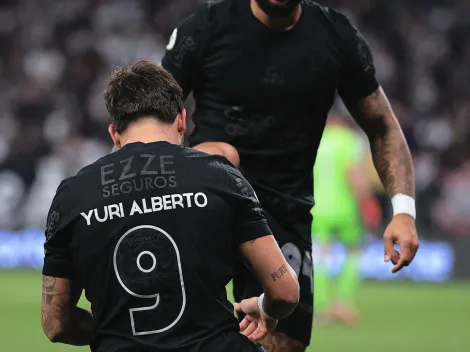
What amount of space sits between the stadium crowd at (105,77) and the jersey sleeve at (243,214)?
14321mm

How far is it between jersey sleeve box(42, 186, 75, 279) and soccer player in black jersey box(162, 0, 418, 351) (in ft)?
5.13

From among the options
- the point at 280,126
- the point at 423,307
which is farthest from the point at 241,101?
the point at 423,307

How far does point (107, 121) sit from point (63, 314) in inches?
624

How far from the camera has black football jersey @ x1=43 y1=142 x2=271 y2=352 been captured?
12.7 feet

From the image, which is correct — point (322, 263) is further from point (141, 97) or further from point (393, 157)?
point (141, 97)

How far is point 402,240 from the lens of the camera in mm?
5211

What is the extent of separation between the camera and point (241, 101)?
5531 millimetres

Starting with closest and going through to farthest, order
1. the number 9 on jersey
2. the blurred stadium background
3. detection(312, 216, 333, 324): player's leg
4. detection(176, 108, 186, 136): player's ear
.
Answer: the number 9 on jersey, detection(176, 108, 186, 136): player's ear, detection(312, 216, 333, 324): player's leg, the blurred stadium background

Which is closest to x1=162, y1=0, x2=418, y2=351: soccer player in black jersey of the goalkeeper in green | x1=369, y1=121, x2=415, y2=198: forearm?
x1=369, y1=121, x2=415, y2=198: forearm

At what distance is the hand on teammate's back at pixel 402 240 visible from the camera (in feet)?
16.9

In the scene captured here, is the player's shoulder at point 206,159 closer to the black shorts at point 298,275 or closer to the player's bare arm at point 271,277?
the player's bare arm at point 271,277

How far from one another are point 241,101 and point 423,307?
9037 millimetres

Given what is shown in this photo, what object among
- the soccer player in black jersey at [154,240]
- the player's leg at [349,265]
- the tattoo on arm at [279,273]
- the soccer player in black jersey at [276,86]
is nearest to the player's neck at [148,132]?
the soccer player in black jersey at [154,240]

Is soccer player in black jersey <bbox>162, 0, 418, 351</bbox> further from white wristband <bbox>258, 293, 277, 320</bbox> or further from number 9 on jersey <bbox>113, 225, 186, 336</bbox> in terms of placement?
number 9 on jersey <bbox>113, 225, 186, 336</bbox>
